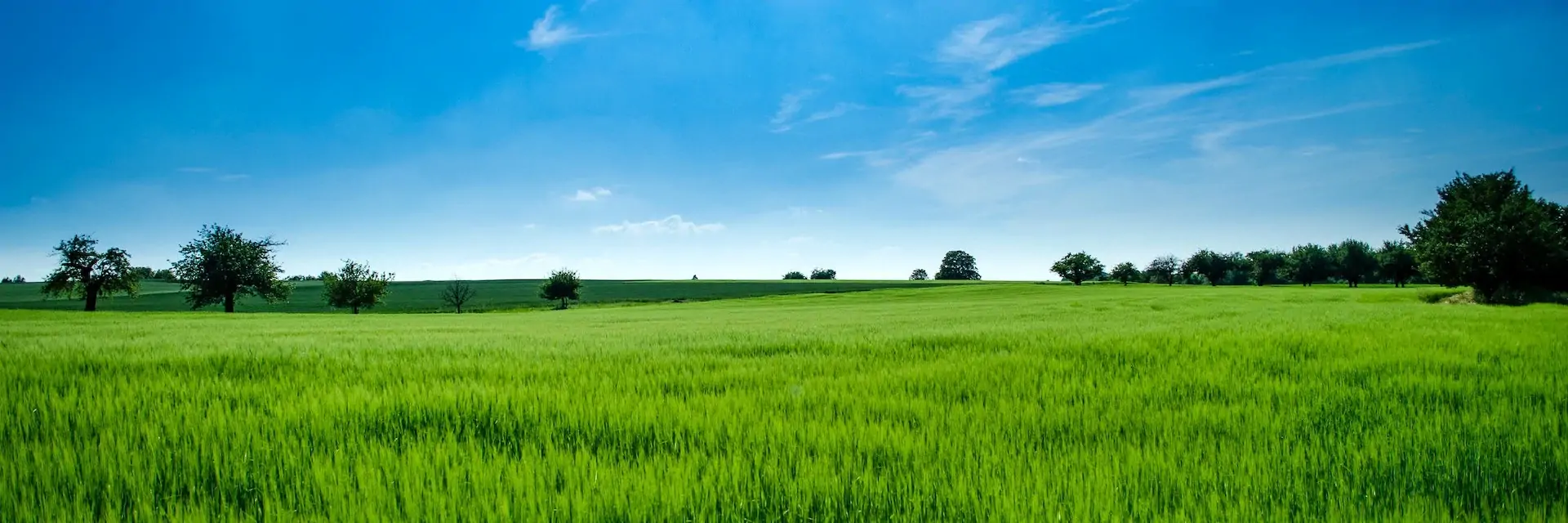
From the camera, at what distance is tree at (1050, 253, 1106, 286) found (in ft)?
397

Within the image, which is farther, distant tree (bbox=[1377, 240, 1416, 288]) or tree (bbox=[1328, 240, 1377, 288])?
tree (bbox=[1328, 240, 1377, 288])

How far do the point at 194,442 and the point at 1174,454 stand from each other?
17.6 ft

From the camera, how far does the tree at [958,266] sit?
554 feet

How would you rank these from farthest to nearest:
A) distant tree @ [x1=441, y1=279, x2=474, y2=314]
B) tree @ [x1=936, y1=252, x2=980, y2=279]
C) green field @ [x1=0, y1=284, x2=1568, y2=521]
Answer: tree @ [x1=936, y1=252, x2=980, y2=279], distant tree @ [x1=441, y1=279, x2=474, y2=314], green field @ [x1=0, y1=284, x2=1568, y2=521]

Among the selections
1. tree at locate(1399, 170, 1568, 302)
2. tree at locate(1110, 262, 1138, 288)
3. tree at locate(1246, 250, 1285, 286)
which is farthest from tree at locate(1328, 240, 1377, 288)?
tree at locate(1399, 170, 1568, 302)

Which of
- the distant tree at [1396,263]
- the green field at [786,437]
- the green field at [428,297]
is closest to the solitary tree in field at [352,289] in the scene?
the green field at [428,297]

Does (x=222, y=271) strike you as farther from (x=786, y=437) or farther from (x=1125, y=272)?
(x=1125, y=272)

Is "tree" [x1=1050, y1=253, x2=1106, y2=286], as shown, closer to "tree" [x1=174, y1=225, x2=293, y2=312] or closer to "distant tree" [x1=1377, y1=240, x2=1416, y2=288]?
"distant tree" [x1=1377, y1=240, x2=1416, y2=288]

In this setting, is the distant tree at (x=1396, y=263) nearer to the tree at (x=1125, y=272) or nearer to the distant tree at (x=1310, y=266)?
the distant tree at (x=1310, y=266)

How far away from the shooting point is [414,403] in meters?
4.30

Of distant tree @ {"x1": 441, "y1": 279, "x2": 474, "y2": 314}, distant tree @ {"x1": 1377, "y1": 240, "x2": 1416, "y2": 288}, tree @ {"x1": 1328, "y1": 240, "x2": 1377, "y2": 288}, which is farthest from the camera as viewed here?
tree @ {"x1": 1328, "y1": 240, "x2": 1377, "y2": 288}

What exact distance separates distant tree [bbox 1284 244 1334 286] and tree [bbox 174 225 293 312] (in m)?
157

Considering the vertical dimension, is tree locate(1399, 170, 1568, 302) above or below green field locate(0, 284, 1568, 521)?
above

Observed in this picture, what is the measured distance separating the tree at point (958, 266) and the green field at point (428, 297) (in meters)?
61.5
